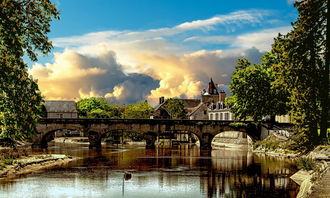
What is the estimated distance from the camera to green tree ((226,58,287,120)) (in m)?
60.5

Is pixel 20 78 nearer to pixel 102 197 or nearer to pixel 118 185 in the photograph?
pixel 102 197

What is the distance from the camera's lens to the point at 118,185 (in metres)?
28.0

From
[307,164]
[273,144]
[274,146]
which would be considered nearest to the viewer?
[307,164]

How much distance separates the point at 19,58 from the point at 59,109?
9787 centimetres

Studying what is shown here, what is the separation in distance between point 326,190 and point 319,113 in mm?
22364

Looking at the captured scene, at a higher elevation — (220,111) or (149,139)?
(220,111)

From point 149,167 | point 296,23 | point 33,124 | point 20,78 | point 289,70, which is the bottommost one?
point 149,167

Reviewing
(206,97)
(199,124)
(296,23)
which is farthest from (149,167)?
(206,97)

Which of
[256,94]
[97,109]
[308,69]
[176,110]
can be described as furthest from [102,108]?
[308,69]

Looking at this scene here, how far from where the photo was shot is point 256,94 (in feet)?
200

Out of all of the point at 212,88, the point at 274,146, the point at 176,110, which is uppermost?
the point at 212,88

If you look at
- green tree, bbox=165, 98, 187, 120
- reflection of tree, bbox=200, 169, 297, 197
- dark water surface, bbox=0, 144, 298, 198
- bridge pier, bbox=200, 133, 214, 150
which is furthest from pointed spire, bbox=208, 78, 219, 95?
reflection of tree, bbox=200, 169, 297, 197

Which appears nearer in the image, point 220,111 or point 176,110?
point 220,111

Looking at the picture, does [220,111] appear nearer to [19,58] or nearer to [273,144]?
[273,144]
